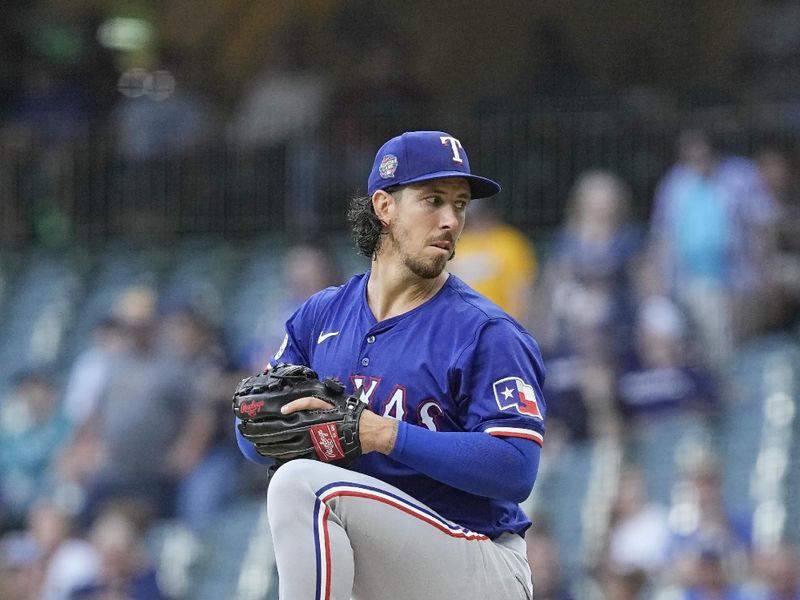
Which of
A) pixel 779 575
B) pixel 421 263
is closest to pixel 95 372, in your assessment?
pixel 779 575

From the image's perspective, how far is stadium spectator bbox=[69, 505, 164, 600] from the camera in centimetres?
866

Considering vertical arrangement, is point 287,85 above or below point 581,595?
above

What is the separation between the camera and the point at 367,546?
156 inches

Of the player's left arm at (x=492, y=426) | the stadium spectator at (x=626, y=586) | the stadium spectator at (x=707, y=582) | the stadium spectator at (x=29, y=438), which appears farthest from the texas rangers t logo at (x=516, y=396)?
the stadium spectator at (x=29, y=438)

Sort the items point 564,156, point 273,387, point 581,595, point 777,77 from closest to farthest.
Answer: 1. point 273,387
2. point 581,595
3. point 564,156
4. point 777,77

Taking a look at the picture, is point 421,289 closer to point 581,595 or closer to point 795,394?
point 581,595

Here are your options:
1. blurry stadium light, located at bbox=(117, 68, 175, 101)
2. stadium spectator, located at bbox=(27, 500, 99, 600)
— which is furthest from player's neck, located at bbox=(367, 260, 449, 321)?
blurry stadium light, located at bbox=(117, 68, 175, 101)

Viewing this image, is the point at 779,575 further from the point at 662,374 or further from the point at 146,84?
the point at 146,84

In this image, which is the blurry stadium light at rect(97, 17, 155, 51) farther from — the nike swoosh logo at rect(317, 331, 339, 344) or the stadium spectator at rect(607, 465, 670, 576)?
the nike swoosh logo at rect(317, 331, 339, 344)

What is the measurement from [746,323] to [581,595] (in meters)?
2.12

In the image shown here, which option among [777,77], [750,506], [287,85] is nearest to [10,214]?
[287,85]

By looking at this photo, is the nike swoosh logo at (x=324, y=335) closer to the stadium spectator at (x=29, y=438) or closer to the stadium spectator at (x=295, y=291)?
the stadium spectator at (x=295, y=291)

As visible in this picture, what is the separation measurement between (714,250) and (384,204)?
206 inches

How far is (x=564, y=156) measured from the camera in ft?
36.0
